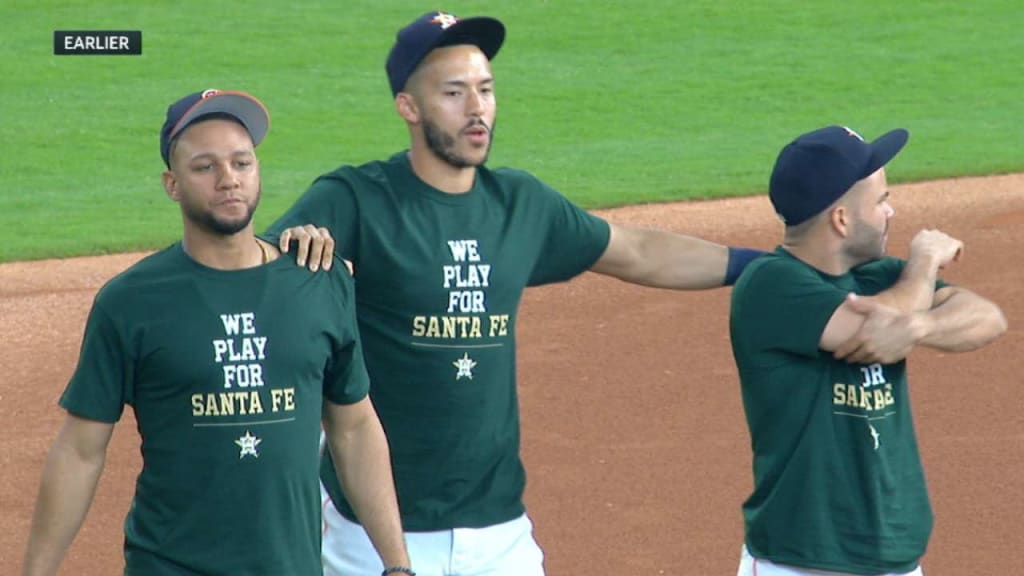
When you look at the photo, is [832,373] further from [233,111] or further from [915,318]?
[233,111]

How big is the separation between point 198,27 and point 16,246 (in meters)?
9.21

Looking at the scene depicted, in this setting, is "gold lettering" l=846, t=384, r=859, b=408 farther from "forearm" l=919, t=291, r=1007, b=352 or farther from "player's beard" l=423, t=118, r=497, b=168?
"player's beard" l=423, t=118, r=497, b=168

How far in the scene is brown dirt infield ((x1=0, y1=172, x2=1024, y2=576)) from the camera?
29.5 ft

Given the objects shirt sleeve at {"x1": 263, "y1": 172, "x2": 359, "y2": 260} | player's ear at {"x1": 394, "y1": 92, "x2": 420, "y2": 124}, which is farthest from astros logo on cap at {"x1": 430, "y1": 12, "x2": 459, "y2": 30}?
shirt sleeve at {"x1": 263, "y1": 172, "x2": 359, "y2": 260}

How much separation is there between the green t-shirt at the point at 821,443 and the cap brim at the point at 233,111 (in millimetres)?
1524

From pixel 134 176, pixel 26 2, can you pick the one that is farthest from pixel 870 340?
pixel 26 2

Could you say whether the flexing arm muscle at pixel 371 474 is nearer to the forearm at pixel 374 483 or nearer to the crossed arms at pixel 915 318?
the forearm at pixel 374 483

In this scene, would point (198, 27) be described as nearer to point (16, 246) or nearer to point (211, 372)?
point (16, 246)

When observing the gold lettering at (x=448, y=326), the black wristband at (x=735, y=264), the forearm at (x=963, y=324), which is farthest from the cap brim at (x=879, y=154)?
the gold lettering at (x=448, y=326)

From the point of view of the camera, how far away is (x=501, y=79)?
830 inches

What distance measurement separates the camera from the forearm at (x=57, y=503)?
5.04 meters

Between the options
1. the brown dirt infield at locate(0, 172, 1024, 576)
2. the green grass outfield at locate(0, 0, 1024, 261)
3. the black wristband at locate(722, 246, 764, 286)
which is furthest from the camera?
the green grass outfield at locate(0, 0, 1024, 261)

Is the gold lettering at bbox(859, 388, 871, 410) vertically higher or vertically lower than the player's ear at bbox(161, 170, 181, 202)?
lower

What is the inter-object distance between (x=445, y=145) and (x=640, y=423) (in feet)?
15.4
